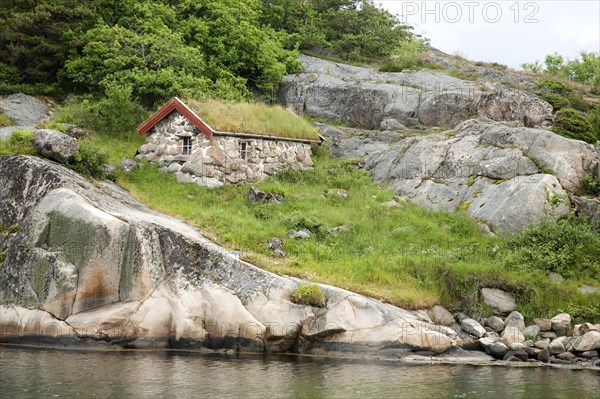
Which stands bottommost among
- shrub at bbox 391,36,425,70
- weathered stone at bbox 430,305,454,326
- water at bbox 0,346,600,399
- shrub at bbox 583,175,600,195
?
water at bbox 0,346,600,399

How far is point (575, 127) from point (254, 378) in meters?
28.1

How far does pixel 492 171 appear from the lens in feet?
118

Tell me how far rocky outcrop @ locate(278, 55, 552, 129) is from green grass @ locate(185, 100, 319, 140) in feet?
23.9

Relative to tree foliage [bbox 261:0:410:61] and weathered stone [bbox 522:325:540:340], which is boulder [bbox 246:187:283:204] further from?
tree foliage [bbox 261:0:410:61]

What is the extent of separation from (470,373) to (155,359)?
33.8 feet

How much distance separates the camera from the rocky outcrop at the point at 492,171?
1312 inches

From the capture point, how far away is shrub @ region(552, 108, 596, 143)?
133ft

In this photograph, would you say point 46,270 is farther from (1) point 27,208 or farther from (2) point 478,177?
(2) point 478,177

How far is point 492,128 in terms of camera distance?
3909 centimetres

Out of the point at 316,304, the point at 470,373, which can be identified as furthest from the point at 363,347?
the point at 470,373

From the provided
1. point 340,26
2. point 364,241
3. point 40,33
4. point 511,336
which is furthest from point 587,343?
point 340,26

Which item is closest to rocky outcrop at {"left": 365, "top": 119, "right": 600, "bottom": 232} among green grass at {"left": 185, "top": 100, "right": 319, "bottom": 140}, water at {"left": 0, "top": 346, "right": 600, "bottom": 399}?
green grass at {"left": 185, "top": 100, "right": 319, "bottom": 140}

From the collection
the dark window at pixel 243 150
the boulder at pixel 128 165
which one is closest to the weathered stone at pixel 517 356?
the dark window at pixel 243 150

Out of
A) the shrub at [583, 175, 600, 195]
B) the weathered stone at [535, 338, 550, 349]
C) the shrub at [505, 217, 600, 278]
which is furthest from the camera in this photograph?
the shrub at [583, 175, 600, 195]
